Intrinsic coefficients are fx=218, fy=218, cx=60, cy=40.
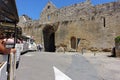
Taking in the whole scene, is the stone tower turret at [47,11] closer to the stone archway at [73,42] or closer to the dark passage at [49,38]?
the dark passage at [49,38]

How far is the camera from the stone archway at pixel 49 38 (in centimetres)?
3228

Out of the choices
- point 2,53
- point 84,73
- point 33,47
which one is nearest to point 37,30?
point 33,47

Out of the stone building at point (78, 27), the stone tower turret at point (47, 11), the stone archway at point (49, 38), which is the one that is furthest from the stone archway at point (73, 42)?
the stone tower turret at point (47, 11)

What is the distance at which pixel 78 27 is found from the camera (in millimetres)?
27188

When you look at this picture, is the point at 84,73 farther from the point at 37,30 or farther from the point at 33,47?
the point at 37,30

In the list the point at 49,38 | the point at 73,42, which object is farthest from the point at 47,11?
the point at 73,42

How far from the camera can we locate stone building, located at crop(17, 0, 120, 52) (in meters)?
24.4

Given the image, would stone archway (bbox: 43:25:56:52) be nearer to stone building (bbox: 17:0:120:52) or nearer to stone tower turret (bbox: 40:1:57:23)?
stone building (bbox: 17:0:120:52)

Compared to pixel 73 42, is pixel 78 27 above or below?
above

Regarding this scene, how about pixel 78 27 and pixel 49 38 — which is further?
pixel 49 38

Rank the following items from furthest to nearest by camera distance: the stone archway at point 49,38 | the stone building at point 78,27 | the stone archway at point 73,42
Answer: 1. the stone archway at point 49,38
2. the stone archway at point 73,42
3. the stone building at point 78,27

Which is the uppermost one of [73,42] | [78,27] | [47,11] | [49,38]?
[47,11]

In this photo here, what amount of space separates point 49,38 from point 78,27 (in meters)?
7.10

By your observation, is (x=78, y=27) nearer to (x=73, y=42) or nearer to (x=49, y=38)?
(x=73, y=42)
